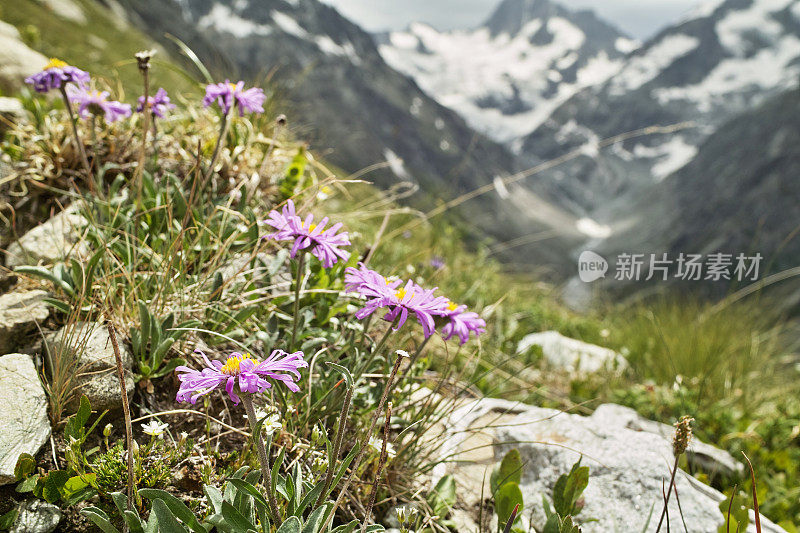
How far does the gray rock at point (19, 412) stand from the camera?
1627mm

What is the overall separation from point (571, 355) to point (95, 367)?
13.4 feet

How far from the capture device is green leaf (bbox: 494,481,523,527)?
1.95 m

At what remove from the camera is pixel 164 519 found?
1438 mm

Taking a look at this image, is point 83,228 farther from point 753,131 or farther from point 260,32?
point 260,32

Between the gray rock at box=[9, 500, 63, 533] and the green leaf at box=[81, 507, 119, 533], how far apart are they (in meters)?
0.26

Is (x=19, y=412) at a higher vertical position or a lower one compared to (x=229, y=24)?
lower

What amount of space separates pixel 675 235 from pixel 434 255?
9465 centimetres

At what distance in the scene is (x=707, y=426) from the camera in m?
3.64

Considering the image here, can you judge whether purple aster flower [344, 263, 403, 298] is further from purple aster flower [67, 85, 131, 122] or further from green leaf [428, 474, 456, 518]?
purple aster flower [67, 85, 131, 122]

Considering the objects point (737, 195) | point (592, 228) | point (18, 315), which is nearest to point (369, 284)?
point (18, 315)

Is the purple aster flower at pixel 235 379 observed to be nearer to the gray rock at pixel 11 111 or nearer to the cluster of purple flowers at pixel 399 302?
the cluster of purple flowers at pixel 399 302

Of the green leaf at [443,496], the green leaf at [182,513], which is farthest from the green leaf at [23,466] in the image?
the green leaf at [443,496]

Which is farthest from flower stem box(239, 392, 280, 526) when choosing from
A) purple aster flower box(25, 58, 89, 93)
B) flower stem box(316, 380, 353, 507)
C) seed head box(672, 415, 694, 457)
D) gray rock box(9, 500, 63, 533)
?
purple aster flower box(25, 58, 89, 93)

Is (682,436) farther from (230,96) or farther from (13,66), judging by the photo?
(13,66)
